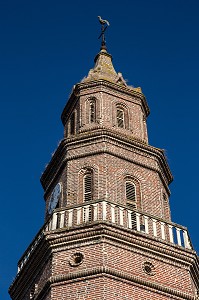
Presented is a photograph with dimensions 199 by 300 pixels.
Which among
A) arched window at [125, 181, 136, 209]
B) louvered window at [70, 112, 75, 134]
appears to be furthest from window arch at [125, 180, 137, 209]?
louvered window at [70, 112, 75, 134]

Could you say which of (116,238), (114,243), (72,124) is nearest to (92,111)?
(72,124)

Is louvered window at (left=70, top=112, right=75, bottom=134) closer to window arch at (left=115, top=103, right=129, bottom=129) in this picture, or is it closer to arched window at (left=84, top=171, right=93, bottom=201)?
window arch at (left=115, top=103, right=129, bottom=129)

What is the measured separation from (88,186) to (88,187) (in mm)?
47

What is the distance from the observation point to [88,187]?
84.0 ft

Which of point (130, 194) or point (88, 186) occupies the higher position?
point (88, 186)

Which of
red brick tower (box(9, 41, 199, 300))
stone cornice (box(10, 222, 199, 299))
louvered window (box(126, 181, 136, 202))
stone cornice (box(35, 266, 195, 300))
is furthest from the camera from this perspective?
louvered window (box(126, 181, 136, 202))

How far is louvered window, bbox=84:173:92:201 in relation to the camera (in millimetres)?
25172

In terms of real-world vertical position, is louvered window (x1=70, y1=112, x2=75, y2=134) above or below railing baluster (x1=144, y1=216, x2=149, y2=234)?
above

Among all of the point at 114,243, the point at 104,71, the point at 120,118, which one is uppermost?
the point at 104,71

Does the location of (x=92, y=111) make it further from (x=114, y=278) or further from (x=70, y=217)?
(x=114, y=278)

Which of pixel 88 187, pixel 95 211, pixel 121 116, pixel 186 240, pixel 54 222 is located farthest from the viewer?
pixel 121 116

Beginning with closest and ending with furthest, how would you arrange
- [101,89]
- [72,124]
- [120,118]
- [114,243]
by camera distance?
1. [114,243]
2. [120,118]
3. [101,89]
4. [72,124]

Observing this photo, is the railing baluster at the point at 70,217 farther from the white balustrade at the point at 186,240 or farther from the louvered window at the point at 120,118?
the louvered window at the point at 120,118

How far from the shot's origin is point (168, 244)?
917 inches
